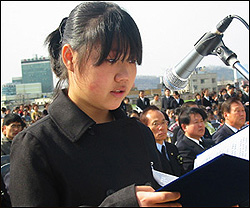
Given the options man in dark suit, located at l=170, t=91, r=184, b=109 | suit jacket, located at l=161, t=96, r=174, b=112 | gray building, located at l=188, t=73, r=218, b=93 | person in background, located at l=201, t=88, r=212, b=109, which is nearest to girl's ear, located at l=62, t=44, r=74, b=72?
gray building, located at l=188, t=73, r=218, b=93

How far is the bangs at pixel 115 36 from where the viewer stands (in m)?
1.08

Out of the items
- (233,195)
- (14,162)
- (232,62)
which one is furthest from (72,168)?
(232,62)

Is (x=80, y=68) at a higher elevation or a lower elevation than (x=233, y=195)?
higher

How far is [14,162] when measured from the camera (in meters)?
1.03

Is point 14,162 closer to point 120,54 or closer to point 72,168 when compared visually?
point 72,168

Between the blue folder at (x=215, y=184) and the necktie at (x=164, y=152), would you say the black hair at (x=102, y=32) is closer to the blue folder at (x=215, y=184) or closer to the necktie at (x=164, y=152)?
the blue folder at (x=215, y=184)

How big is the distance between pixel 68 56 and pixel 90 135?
0.93ft

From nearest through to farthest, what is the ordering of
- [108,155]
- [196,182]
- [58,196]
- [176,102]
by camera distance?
[196,182], [58,196], [108,155], [176,102]

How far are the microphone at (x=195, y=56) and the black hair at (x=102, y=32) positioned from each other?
0.22 meters

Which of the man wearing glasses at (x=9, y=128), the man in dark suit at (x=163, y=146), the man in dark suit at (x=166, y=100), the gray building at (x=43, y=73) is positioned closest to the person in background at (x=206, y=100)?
the man in dark suit at (x=166, y=100)

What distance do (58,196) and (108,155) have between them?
0.21m

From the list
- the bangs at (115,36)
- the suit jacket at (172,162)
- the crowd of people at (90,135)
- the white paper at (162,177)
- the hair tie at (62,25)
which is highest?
the hair tie at (62,25)

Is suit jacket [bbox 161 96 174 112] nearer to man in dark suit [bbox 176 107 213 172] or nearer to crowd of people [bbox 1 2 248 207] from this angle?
man in dark suit [bbox 176 107 213 172]

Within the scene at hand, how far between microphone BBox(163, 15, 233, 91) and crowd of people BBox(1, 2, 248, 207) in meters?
0.23
